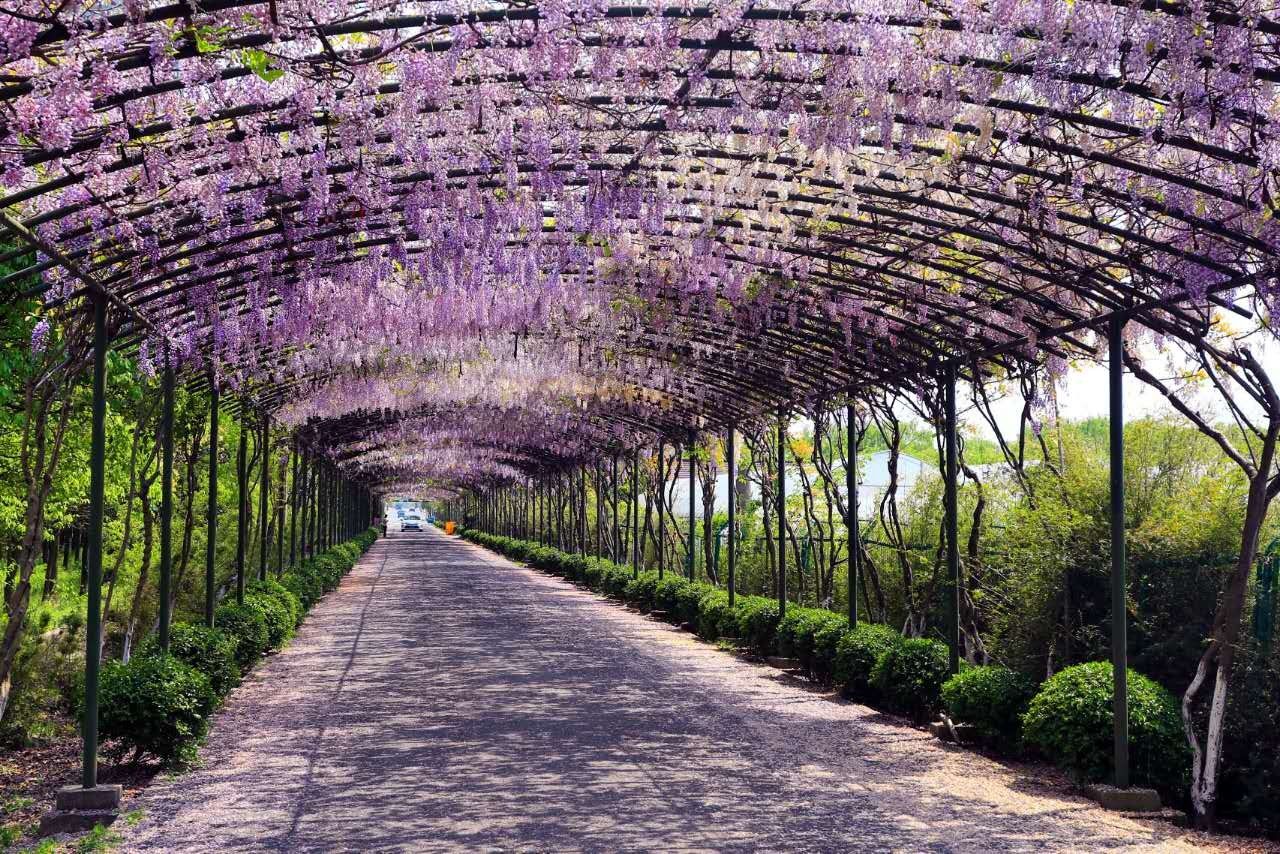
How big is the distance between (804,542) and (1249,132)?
11164mm

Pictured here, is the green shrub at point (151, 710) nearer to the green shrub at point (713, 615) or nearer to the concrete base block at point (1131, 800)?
the concrete base block at point (1131, 800)

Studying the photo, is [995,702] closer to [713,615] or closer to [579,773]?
[579,773]

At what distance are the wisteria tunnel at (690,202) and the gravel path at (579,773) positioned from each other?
0.46m

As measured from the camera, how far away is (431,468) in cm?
3950

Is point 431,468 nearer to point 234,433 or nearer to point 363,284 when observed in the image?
point 234,433

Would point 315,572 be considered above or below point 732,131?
below

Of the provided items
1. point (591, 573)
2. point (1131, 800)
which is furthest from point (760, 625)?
point (591, 573)

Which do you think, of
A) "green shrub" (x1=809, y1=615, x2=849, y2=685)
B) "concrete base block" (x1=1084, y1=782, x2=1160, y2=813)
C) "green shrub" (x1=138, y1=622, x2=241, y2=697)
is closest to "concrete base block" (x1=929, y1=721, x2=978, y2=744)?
"concrete base block" (x1=1084, y1=782, x2=1160, y2=813)

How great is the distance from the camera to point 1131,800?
614 cm

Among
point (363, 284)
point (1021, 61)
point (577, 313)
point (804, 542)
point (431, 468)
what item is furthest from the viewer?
point (431, 468)

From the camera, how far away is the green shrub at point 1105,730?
20.7 ft

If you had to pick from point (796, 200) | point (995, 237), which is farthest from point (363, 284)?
point (995, 237)

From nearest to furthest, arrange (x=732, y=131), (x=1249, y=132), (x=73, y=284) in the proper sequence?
(x=1249, y=132) < (x=732, y=131) < (x=73, y=284)

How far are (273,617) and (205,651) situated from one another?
3691mm
